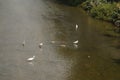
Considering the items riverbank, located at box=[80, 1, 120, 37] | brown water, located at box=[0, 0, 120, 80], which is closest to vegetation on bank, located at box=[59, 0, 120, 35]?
riverbank, located at box=[80, 1, 120, 37]

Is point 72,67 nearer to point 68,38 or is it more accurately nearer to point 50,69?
point 50,69

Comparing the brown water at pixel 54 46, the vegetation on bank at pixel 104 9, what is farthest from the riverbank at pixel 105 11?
the brown water at pixel 54 46

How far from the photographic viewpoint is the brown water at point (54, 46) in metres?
41.8

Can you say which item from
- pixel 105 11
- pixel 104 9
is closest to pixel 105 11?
pixel 105 11

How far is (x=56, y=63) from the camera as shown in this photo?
44.2 metres

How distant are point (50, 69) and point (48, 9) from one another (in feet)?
99.4

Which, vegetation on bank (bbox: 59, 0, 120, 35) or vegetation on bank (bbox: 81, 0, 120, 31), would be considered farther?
vegetation on bank (bbox: 81, 0, 120, 31)

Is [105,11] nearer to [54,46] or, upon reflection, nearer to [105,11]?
[105,11]

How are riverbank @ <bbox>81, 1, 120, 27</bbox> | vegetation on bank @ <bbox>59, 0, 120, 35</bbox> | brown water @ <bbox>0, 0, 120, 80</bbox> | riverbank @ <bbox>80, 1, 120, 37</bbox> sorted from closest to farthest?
brown water @ <bbox>0, 0, 120, 80</bbox>, riverbank @ <bbox>80, 1, 120, 37</bbox>, vegetation on bank @ <bbox>59, 0, 120, 35</bbox>, riverbank @ <bbox>81, 1, 120, 27</bbox>

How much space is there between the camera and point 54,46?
5028cm

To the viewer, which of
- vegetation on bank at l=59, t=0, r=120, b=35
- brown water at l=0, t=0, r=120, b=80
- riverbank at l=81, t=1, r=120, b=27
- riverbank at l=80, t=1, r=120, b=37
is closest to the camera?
brown water at l=0, t=0, r=120, b=80

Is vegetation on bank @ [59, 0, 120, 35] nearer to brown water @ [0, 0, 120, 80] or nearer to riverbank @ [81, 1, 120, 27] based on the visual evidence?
riverbank @ [81, 1, 120, 27]

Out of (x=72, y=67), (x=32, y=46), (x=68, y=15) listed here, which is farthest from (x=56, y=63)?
(x=68, y=15)

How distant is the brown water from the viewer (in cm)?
4184
